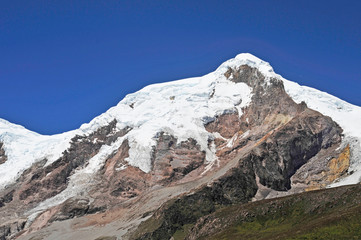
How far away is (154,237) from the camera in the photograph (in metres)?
186

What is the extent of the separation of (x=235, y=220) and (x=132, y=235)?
3225 inches

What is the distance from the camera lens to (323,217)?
103625mm

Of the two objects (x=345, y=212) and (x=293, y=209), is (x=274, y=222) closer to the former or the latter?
(x=293, y=209)

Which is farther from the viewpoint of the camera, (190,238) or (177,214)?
(177,214)

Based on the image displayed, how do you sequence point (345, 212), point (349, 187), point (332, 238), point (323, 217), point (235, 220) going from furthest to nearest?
point (235, 220) → point (349, 187) → point (323, 217) → point (345, 212) → point (332, 238)

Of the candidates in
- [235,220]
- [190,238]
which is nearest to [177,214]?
[190,238]

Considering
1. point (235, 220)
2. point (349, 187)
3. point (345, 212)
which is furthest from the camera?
point (235, 220)

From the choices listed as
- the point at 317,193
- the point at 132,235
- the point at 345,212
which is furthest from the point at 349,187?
the point at 132,235

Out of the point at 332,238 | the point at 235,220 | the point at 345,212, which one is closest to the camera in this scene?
the point at 332,238

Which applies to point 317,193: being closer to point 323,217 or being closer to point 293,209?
point 293,209

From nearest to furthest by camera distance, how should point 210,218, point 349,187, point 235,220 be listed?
point 349,187
point 235,220
point 210,218

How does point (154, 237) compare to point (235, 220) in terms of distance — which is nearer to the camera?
point (235, 220)

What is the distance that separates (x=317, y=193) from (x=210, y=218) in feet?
103

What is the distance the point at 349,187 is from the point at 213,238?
3582cm
